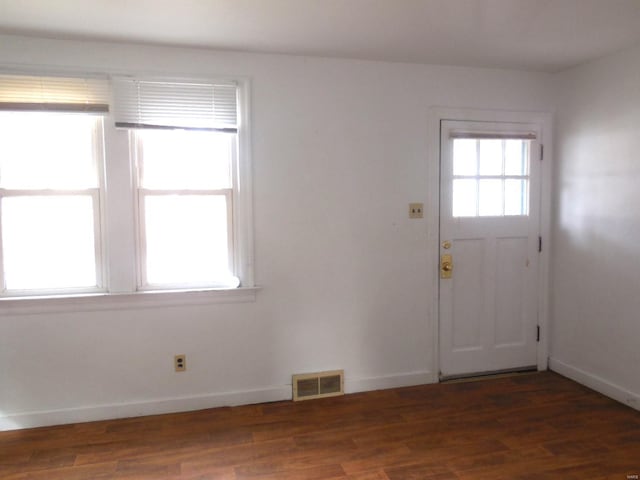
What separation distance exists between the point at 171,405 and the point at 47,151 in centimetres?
178

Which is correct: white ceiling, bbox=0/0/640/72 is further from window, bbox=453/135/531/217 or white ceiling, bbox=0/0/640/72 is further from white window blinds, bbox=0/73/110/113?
window, bbox=453/135/531/217

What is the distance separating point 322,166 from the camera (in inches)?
125

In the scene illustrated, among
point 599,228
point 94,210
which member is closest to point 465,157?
point 599,228

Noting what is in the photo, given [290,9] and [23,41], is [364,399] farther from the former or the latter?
[23,41]

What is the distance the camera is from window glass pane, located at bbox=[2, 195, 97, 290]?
2.77 m

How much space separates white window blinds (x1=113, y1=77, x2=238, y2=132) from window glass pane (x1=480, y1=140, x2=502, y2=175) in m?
1.84

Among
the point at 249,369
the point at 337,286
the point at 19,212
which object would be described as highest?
the point at 19,212

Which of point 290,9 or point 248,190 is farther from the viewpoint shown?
point 248,190

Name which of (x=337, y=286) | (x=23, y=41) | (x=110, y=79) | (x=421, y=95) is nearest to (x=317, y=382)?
(x=337, y=286)

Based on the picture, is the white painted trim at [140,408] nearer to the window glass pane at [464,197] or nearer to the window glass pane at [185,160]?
the window glass pane at [185,160]

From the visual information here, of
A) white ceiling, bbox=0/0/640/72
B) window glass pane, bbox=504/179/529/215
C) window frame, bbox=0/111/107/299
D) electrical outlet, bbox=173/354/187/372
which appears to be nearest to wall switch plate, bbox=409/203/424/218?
window glass pane, bbox=504/179/529/215

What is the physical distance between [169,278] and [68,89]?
1299mm

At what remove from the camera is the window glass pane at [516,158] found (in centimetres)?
351

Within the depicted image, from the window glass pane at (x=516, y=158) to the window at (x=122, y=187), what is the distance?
6.48ft
